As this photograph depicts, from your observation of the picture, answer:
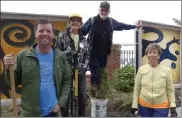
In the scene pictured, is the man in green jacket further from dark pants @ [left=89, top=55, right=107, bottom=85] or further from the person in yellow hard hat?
dark pants @ [left=89, top=55, right=107, bottom=85]

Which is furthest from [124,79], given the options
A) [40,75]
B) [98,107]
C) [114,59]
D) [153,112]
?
[40,75]

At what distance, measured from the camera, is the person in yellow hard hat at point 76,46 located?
4.54 meters

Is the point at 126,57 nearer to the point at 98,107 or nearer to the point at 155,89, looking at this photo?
the point at 98,107

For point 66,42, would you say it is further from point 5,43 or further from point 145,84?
point 5,43

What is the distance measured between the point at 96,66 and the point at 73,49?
34.1 inches

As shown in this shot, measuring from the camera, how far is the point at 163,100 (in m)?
4.04

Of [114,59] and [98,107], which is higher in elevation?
[114,59]

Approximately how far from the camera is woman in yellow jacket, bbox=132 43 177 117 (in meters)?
4.02

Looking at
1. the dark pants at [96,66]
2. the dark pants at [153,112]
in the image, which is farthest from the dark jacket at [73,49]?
the dark pants at [153,112]

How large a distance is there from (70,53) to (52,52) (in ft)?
4.73

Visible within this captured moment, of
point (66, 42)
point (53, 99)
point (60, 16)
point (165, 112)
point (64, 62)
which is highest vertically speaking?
point (60, 16)

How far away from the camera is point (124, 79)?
8.77 meters

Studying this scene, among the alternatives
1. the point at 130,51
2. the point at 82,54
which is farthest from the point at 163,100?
the point at 130,51

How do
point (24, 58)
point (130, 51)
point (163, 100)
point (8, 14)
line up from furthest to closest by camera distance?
point (130, 51) < point (8, 14) < point (163, 100) < point (24, 58)
